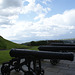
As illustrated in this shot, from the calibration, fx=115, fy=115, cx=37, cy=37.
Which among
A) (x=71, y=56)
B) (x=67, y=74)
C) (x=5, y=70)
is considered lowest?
(x=67, y=74)

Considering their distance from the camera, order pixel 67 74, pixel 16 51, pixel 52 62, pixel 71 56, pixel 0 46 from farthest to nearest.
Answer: pixel 0 46 → pixel 52 62 → pixel 67 74 → pixel 16 51 → pixel 71 56

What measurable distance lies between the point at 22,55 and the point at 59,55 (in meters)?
1.54

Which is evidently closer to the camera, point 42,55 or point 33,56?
point 33,56

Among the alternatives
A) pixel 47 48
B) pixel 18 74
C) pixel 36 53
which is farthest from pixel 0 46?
pixel 36 53

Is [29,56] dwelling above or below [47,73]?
above

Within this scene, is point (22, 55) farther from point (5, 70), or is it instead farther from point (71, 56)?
point (71, 56)

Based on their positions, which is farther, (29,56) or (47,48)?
(47,48)

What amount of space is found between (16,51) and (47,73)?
1.94m

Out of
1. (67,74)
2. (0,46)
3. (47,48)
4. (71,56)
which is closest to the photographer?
(71,56)

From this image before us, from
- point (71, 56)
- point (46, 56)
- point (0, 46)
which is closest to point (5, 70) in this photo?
point (46, 56)

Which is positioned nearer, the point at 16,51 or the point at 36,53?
the point at 36,53

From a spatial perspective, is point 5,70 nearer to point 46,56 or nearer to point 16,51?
point 16,51

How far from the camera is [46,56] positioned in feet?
14.7

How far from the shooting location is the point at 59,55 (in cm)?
433
